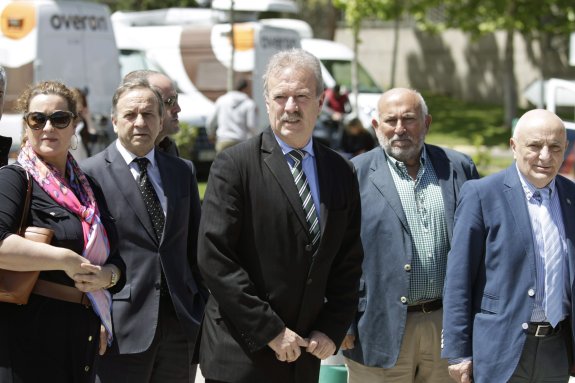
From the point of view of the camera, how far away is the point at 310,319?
13.8 feet

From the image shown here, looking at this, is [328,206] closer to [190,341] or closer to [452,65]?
[190,341]

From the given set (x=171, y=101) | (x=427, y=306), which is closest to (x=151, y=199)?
(x=171, y=101)

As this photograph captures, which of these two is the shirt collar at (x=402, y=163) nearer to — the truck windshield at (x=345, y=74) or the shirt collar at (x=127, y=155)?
the shirt collar at (x=127, y=155)

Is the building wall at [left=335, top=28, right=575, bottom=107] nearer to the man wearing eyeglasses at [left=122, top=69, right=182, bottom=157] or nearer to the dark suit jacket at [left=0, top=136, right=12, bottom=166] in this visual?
the man wearing eyeglasses at [left=122, top=69, right=182, bottom=157]

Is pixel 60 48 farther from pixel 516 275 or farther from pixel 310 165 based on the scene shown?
pixel 516 275

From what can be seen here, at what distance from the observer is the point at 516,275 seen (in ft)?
15.0

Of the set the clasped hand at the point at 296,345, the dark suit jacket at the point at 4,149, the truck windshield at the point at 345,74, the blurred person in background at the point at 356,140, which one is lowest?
the clasped hand at the point at 296,345

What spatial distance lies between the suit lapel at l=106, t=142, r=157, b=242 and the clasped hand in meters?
1.05

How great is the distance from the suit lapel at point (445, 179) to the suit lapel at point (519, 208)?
0.44 m

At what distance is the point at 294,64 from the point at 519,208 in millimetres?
1292

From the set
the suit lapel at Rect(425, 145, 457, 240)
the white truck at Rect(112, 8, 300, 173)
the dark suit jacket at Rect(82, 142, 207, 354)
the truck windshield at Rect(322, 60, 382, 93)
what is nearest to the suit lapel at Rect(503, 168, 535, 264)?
the suit lapel at Rect(425, 145, 457, 240)

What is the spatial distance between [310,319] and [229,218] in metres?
0.56

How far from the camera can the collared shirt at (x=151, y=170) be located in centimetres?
494

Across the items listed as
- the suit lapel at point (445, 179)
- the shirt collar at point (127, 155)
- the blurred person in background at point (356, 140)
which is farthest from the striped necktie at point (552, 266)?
the blurred person in background at point (356, 140)
